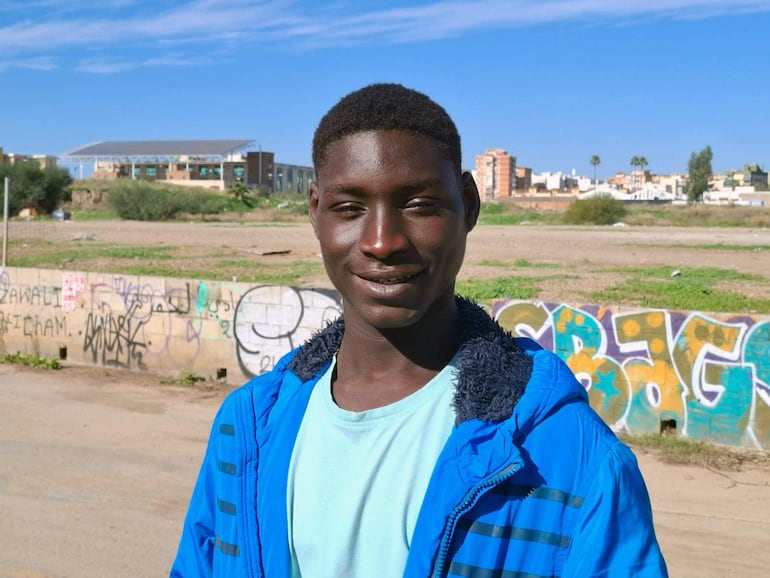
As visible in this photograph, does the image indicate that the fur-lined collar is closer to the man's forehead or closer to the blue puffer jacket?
the blue puffer jacket

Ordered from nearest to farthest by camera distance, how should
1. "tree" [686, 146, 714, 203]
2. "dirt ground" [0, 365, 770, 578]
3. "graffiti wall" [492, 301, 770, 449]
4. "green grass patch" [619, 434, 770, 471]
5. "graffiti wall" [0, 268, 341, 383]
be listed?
"dirt ground" [0, 365, 770, 578]
"green grass patch" [619, 434, 770, 471]
"graffiti wall" [492, 301, 770, 449]
"graffiti wall" [0, 268, 341, 383]
"tree" [686, 146, 714, 203]

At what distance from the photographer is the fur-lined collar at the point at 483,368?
162 centimetres

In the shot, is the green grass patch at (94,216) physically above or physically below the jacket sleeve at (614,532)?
above

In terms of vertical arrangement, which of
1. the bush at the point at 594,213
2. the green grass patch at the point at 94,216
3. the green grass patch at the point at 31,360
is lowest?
the green grass patch at the point at 31,360

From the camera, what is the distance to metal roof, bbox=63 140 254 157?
105 metres

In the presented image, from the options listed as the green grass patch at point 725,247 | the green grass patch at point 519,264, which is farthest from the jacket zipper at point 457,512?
the green grass patch at point 725,247

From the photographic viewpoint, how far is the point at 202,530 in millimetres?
1904

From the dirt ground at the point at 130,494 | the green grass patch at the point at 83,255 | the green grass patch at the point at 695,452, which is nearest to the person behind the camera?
the dirt ground at the point at 130,494

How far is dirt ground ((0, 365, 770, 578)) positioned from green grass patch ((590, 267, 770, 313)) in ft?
17.5

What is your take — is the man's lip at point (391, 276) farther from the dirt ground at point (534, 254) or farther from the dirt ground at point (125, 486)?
the dirt ground at point (534, 254)

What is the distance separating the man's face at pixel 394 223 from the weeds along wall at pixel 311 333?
7544 mm

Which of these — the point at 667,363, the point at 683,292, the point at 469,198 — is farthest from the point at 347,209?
the point at 683,292

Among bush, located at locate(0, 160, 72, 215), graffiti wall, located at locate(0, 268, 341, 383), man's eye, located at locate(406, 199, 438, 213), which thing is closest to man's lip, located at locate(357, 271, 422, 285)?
man's eye, located at locate(406, 199, 438, 213)

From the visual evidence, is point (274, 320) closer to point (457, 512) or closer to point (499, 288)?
point (499, 288)
